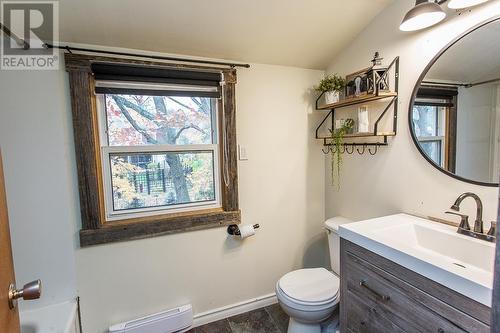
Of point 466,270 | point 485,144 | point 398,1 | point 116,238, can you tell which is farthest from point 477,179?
point 116,238

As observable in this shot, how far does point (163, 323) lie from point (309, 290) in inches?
39.8

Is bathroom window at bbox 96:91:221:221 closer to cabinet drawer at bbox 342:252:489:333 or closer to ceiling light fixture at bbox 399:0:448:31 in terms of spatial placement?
cabinet drawer at bbox 342:252:489:333

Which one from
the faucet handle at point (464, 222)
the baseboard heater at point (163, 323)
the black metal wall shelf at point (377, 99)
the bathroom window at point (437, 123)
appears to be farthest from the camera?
the baseboard heater at point (163, 323)

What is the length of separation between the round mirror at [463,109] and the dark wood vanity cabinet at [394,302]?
60 cm

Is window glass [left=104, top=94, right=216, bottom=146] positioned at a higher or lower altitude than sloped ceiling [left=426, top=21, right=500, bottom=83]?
lower

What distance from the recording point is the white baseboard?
6.13ft

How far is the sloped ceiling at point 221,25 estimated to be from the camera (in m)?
1.34

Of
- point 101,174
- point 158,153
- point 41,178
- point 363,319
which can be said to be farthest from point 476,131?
point 41,178

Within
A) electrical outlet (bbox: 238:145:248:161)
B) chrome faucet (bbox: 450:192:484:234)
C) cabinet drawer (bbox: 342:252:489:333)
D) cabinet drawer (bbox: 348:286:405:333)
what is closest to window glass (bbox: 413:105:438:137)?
chrome faucet (bbox: 450:192:484:234)

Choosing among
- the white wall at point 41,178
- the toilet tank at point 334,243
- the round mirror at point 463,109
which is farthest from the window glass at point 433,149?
the white wall at point 41,178

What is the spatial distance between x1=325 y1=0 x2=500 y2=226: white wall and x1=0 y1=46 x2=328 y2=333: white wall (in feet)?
1.30

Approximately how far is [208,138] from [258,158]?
414mm

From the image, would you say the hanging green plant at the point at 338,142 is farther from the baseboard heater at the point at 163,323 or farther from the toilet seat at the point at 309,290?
the baseboard heater at the point at 163,323

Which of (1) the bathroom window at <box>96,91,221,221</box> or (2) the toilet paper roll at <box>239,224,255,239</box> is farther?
(2) the toilet paper roll at <box>239,224,255,239</box>
